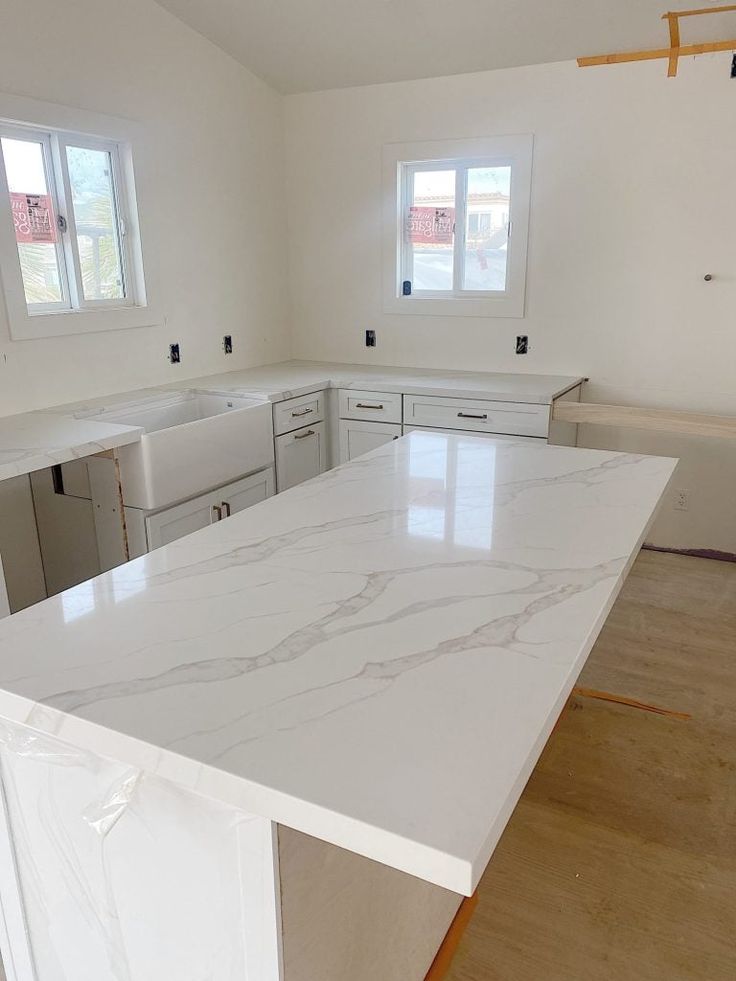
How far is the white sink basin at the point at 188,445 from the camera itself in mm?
2639

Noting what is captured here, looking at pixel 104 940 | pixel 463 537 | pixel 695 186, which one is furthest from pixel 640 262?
pixel 104 940

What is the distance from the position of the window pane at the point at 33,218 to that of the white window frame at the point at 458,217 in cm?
181

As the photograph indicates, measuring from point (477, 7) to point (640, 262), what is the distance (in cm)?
135

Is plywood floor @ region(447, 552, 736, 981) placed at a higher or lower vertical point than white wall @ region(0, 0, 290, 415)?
lower

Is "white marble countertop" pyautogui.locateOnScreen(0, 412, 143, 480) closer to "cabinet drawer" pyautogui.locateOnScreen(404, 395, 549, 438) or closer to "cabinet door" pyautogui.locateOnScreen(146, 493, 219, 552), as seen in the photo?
"cabinet door" pyautogui.locateOnScreen(146, 493, 219, 552)

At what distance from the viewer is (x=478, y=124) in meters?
3.77

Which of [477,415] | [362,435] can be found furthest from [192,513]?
[477,415]

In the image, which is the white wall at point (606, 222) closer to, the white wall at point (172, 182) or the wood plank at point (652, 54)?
the wood plank at point (652, 54)

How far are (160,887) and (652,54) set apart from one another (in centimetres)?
366

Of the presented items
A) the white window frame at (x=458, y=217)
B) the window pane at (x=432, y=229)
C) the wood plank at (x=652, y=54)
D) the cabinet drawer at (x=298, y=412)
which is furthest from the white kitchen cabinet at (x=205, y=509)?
the wood plank at (x=652, y=54)

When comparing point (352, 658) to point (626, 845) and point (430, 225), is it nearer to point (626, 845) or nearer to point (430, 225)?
point (626, 845)

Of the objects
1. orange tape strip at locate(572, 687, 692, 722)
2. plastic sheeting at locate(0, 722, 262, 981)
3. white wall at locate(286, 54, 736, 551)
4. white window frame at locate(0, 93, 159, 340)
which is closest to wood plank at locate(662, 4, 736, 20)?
white wall at locate(286, 54, 736, 551)

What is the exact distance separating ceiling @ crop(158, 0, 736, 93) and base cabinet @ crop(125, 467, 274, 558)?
203cm

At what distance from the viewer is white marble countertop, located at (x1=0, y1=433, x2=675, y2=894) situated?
2.50ft
